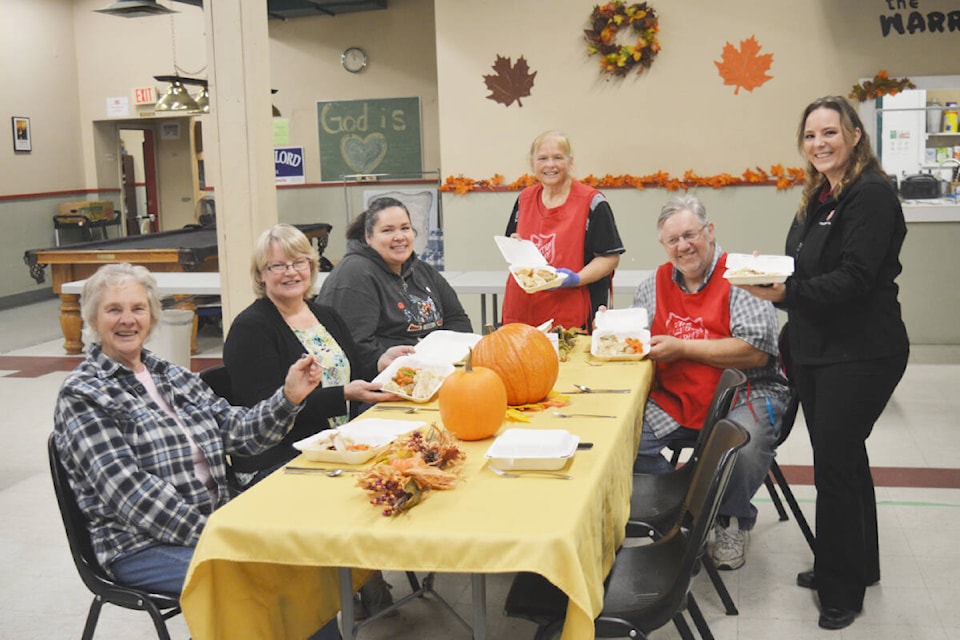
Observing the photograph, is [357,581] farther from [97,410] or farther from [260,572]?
[97,410]

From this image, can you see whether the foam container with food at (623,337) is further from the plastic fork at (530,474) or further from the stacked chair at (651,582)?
the plastic fork at (530,474)

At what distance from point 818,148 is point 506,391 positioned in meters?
1.20

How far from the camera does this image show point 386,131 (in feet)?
35.8

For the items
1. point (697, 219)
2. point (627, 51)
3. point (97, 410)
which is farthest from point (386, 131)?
point (97, 410)

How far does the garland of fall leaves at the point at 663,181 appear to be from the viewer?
24.5 feet

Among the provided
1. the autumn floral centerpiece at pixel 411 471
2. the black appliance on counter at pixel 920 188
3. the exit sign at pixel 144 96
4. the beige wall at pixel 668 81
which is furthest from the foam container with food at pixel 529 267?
the exit sign at pixel 144 96

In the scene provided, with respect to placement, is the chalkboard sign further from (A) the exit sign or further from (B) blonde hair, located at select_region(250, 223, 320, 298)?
(B) blonde hair, located at select_region(250, 223, 320, 298)

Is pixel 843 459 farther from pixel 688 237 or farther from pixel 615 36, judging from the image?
pixel 615 36

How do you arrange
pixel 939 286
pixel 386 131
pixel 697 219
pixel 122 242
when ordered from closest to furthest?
pixel 697 219 < pixel 939 286 < pixel 122 242 < pixel 386 131

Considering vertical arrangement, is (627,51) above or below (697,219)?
above

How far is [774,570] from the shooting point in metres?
3.53

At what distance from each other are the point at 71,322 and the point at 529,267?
17.4 ft

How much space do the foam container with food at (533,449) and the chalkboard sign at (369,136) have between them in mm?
8749

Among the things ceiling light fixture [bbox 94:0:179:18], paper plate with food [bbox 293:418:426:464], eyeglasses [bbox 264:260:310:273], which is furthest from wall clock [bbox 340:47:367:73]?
paper plate with food [bbox 293:418:426:464]
